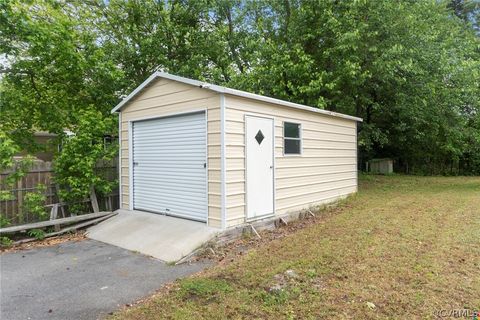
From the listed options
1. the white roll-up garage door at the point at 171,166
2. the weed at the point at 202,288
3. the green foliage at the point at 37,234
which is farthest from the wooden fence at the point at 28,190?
the weed at the point at 202,288

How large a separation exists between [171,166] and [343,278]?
372 cm

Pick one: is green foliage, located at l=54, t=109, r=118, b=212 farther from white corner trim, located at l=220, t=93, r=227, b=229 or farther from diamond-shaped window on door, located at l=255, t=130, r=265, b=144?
diamond-shaped window on door, located at l=255, t=130, r=265, b=144

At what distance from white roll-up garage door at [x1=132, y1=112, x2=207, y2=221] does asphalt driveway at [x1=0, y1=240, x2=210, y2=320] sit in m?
1.29

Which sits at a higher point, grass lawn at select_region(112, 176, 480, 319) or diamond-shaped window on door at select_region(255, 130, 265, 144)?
diamond-shaped window on door at select_region(255, 130, 265, 144)

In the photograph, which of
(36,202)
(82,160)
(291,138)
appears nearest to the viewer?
(36,202)

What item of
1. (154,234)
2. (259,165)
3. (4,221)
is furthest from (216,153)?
(4,221)

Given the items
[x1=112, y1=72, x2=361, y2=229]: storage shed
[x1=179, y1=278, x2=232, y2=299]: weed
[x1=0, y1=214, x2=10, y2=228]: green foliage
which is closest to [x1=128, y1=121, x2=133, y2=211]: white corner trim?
[x1=112, y1=72, x2=361, y2=229]: storage shed

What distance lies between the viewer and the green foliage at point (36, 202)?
571 cm

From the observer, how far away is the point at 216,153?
530cm

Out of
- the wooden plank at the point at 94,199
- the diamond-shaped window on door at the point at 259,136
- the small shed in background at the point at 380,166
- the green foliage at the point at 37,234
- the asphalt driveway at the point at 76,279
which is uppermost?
A: the diamond-shaped window on door at the point at 259,136

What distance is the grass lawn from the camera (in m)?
2.97

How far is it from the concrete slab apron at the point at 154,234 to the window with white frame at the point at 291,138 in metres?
2.46

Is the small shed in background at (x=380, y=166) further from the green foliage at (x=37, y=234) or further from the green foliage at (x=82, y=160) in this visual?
the green foliage at (x=37, y=234)

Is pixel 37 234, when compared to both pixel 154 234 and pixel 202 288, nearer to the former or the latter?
pixel 154 234
